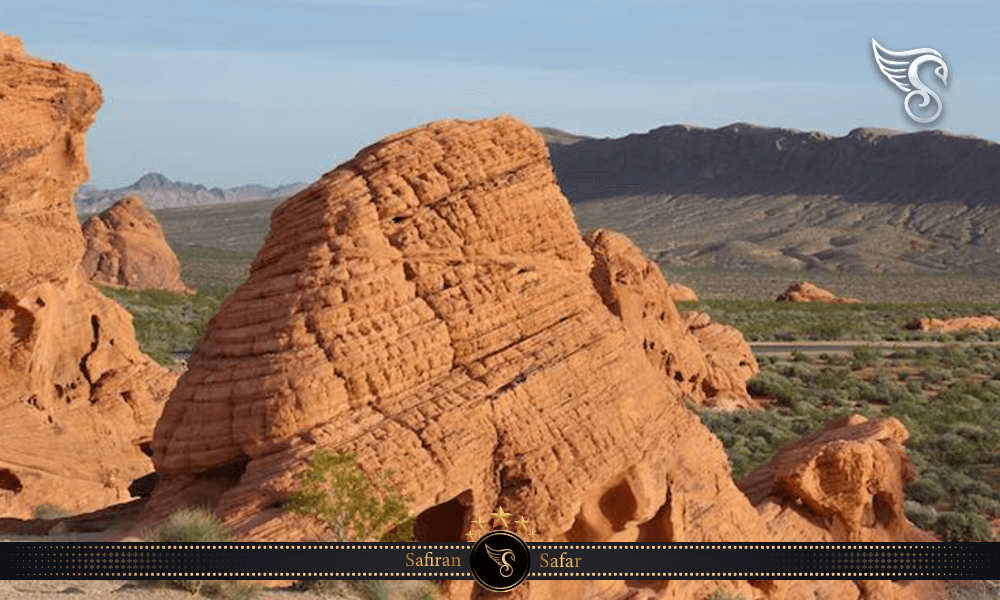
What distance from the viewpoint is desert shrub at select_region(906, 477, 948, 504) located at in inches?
1046

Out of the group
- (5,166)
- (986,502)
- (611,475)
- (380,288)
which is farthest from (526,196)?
(986,502)

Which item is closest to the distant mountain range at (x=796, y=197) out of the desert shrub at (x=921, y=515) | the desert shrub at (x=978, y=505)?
the desert shrub at (x=978, y=505)

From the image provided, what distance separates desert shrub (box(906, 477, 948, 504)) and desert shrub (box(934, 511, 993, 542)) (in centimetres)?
218

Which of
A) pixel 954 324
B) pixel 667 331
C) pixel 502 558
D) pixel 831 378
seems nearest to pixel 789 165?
pixel 954 324

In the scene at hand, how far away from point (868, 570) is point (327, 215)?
6.64 meters

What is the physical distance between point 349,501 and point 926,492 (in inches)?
681

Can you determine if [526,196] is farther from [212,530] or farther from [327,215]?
[212,530]

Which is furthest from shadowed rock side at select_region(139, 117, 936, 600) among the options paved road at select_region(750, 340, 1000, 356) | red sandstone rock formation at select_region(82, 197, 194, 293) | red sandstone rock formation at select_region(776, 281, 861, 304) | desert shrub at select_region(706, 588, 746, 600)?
red sandstone rock formation at select_region(776, 281, 861, 304)

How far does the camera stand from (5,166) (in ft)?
72.1

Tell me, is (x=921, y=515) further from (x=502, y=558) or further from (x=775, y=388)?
(x=502, y=558)

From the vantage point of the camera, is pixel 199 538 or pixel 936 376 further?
pixel 936 376

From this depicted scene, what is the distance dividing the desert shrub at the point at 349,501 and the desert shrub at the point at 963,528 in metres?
14.0

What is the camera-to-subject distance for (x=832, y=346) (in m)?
54.4

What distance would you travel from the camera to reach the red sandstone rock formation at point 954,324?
61000 millimetres
